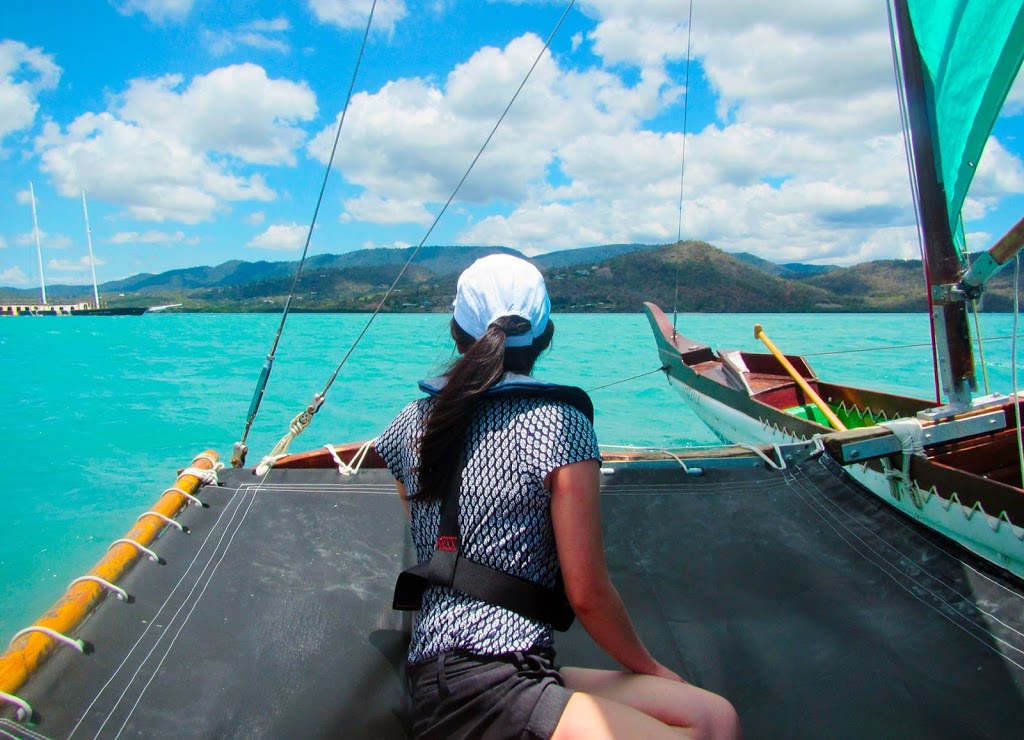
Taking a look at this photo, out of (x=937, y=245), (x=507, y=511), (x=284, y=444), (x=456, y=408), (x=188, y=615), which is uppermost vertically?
(x=937, y=245)

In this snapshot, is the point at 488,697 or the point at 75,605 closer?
the point at 488,697

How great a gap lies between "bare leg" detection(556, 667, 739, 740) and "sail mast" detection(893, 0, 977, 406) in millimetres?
2328

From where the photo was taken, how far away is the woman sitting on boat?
99 cm

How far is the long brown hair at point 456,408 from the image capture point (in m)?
1.07

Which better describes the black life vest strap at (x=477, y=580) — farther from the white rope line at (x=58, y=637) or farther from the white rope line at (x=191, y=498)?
the white rope line at (x=191, y=498)

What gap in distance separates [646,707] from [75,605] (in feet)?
4.47

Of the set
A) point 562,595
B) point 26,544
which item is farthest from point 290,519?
point 26,544

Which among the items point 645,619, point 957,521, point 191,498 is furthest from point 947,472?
point 191,498

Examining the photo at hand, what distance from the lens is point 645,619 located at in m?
1.81

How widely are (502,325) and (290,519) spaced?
1444 millimetres

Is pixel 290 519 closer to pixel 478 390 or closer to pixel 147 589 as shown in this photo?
pixel 147 589

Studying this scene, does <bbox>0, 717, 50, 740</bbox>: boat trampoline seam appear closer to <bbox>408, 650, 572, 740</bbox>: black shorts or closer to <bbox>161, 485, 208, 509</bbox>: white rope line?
<bbox>408, 650, 572, 740</bbox>: black shorts

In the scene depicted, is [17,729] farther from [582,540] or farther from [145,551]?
[582,540]

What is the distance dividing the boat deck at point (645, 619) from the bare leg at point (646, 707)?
1.64 ft
